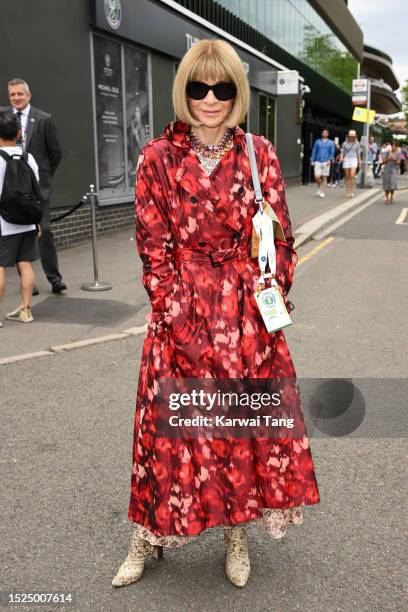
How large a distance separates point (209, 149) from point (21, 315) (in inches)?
167

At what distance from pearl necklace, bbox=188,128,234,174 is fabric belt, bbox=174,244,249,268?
29 cm

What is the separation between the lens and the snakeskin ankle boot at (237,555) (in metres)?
2.50

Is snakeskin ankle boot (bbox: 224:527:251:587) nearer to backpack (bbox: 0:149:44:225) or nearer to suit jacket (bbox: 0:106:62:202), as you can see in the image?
backpack (bbox: 0:149:44:225)

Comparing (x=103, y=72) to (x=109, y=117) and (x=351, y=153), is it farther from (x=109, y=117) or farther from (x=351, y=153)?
(x=351, y=153)

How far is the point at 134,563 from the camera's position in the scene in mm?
2520

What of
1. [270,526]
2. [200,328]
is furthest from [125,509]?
[200,328]

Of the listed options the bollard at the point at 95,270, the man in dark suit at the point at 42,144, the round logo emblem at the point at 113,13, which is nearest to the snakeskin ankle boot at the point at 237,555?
the man in dark suit at the point at 42,144

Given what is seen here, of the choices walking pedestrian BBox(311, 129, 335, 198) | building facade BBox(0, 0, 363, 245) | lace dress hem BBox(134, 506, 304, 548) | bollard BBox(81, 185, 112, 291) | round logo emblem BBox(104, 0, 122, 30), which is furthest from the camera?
walking pedestrian BBox(311, 129, 335, 198)

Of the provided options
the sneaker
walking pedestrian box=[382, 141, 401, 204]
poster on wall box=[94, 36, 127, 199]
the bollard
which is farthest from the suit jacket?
walking pedestrian box=[382, 141, 401, 204]

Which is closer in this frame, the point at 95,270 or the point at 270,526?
the point at 270,526

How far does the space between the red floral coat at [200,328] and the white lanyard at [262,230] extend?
31 millimetres

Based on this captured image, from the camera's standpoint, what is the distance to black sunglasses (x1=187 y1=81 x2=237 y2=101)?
92.2 inches

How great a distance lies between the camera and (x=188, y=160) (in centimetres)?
236

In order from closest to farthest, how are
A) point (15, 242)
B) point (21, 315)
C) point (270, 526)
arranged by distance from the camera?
point (270, 526) → point (15, 242) → point (21, 315)
